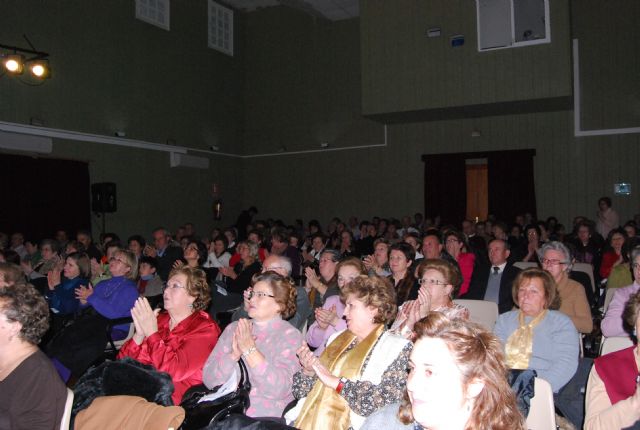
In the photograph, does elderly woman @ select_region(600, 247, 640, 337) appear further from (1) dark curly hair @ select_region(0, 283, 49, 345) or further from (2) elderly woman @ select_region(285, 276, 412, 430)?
(1) dark curly hair @ select_region(0, 283, 49, 345)

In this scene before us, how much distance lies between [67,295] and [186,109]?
30.2 ft

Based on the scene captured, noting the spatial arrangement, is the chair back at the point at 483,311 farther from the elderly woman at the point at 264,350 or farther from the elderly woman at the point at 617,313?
the elderly woman at the point at 264,350

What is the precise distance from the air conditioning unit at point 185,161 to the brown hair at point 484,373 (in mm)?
12276

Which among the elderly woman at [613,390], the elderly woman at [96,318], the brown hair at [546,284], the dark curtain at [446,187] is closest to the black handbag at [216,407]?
the elderly woman at [613,390]

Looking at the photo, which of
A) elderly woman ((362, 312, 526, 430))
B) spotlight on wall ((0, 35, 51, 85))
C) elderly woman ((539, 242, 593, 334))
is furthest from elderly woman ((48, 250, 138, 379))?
spotlight on wall ((0, 35, 51, 85))

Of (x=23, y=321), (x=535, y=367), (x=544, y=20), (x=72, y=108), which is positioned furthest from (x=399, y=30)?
(x=23, y=321)

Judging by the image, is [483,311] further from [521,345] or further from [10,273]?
[10,273]

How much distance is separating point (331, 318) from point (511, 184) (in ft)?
32.7

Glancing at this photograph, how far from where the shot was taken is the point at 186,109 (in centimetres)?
1350

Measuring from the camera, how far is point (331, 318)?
10.9ft

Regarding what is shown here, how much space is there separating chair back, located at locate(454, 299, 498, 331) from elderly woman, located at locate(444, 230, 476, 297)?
113 centimetres

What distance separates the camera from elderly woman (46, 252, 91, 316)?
498 centimetres

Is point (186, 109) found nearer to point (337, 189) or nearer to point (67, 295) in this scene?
point (337, 189)

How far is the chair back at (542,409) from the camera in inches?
88.7
